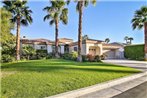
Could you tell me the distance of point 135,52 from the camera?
138 ft

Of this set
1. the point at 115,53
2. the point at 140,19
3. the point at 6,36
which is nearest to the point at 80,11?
the point at 6,36

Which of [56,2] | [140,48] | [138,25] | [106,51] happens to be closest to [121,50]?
[106,51]

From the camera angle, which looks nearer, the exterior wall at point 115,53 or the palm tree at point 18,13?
the palm tree at point 18,13

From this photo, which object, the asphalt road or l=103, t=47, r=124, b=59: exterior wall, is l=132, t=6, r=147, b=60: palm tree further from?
the asphalt road

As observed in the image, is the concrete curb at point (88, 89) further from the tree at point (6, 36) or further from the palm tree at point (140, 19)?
the palm tree at point (140, 19)

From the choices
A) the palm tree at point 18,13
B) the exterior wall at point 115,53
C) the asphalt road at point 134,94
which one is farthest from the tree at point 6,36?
the exterior wall at point 115,53

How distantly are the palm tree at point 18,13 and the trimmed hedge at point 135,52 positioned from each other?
21.2 metres

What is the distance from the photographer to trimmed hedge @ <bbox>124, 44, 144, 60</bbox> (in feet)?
131

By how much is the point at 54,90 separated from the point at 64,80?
5.56 ft

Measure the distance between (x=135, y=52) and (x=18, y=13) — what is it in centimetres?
2405

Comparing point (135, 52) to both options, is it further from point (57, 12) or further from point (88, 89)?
point (88, 89)

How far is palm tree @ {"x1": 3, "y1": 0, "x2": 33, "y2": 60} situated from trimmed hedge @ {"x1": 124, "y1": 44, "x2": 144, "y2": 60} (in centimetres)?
2121

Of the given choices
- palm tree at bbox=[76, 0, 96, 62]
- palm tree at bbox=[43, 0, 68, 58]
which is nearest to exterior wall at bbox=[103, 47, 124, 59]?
palm tree at bbox=[43, 0, 68, 58]

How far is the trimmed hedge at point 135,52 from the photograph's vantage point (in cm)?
3984
